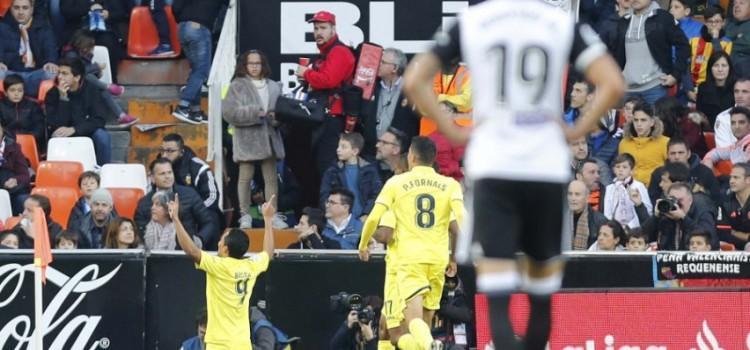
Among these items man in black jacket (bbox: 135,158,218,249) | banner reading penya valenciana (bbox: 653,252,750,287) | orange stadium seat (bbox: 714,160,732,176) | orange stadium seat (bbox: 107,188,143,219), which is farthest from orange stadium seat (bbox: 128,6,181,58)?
banner reading penya valenciana (bbox: 653,252,750,287)

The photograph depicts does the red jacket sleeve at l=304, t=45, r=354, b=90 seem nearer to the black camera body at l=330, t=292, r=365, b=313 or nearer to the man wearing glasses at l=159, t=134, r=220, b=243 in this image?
the man wearing glasses at l=159, t=134, r=220, b=243

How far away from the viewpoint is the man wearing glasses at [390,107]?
20.9 metres

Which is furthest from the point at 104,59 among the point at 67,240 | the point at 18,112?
the point at 67,240

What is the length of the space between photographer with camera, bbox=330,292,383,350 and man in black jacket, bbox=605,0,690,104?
18.1 feet

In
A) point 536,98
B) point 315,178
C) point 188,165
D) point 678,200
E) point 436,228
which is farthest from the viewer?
point 315,178

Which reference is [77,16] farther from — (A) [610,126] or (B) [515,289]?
(B) [515,289]

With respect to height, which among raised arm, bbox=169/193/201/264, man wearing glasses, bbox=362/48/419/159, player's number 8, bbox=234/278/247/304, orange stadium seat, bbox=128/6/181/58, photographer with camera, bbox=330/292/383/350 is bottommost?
photographer with camera, bbox=330/292/383/350

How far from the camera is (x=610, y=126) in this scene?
20.3 meters

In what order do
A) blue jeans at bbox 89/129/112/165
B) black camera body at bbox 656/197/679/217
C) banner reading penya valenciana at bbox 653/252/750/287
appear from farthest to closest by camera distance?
blue jeans at bbox 89/129/112/165
black camera body at bbox 656/197/679/217
banner reading penya valenciana at bbox 653/252/750/287

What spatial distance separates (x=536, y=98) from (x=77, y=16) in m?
14.2

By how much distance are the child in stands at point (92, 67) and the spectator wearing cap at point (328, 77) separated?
2.30 m

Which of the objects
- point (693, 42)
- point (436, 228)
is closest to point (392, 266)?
point (436, 228)

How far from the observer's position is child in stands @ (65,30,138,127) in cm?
2177

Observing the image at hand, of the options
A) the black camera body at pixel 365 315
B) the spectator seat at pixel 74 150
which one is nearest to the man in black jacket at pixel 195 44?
the spectator seat at pixel 74 150
